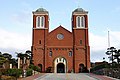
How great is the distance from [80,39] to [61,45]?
5322 millimetres

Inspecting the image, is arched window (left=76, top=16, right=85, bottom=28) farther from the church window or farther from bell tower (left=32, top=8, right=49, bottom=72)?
the church window

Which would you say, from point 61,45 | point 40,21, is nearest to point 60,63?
point 61,45

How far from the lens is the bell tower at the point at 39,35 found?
70.7m

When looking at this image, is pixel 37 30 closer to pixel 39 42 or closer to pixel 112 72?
pixel 39 42

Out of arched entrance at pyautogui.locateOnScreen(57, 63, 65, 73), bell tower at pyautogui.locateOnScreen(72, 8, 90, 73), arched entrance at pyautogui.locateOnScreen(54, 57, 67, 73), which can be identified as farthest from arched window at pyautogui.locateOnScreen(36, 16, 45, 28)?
arched entrance at pyautogui.locateOnScreen(57, 63, 65, 73)

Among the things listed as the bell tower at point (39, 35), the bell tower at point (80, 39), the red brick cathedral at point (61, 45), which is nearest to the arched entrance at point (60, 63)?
the red brick cathedral at point (61, 45)

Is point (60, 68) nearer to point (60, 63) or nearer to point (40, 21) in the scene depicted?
point (60, 63)

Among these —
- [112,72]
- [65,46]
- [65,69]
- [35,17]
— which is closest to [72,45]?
[65,46]

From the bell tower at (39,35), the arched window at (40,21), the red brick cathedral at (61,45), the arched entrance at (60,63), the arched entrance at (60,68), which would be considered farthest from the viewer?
the arched window at (40,21)

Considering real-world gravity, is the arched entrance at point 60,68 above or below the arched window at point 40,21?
below

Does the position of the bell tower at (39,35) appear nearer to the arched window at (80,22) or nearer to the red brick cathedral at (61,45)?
the red brick cathedral at (61,45)

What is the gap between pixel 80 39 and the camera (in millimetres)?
72625

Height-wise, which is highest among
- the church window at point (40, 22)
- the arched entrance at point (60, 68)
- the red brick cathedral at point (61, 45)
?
the church window at point (40, 22)

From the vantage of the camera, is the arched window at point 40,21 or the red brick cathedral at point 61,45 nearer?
the red brick cathedral at point 61,45
